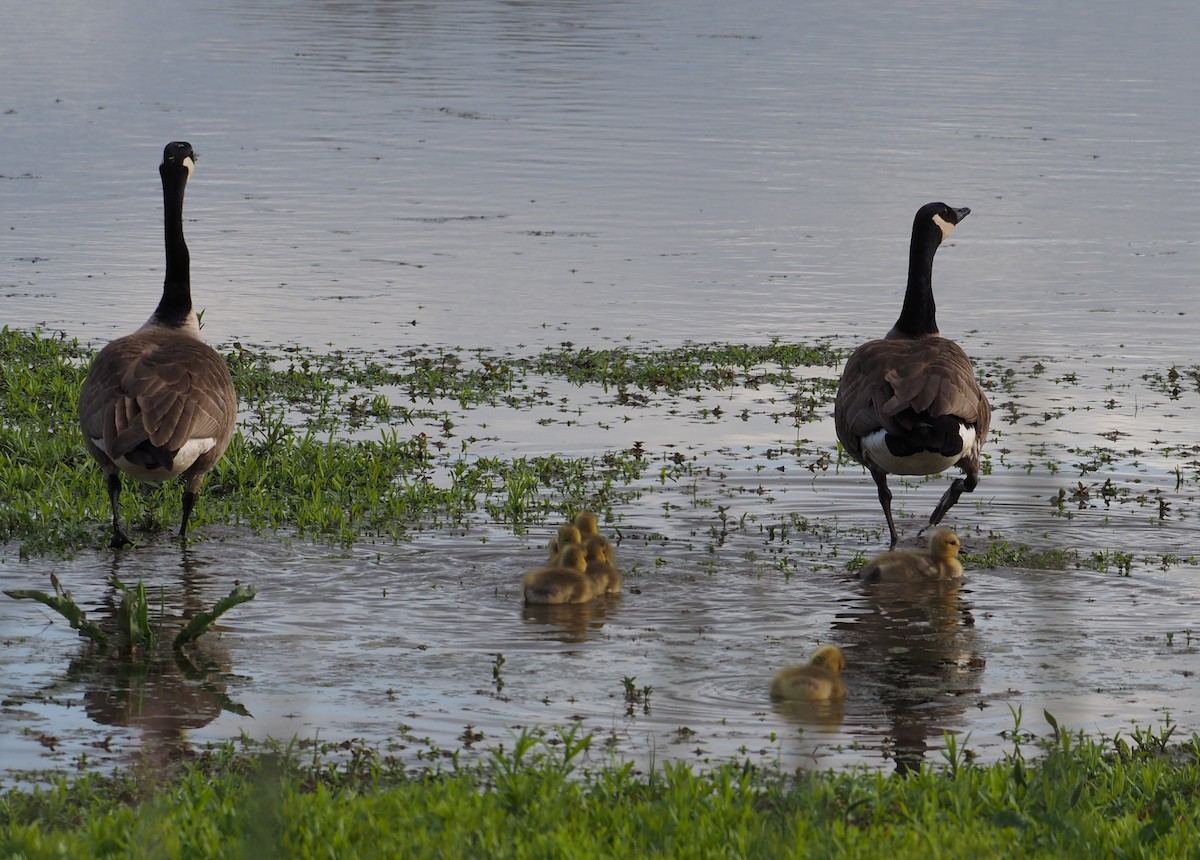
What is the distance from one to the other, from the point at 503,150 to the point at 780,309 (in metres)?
12.5

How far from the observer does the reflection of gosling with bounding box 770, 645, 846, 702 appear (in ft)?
24.9

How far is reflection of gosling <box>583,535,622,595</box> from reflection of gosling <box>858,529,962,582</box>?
146cm

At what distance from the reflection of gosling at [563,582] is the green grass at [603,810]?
82.8 inches

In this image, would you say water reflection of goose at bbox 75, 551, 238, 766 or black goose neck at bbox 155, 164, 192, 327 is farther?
black goose neck at bbox 155, 164, 192, 327

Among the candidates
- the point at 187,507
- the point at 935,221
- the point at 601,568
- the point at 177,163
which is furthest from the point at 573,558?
the point at 177,163

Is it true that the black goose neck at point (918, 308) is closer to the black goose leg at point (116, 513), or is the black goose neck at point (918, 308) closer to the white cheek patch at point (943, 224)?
the white cheek patch at point (943, 224)

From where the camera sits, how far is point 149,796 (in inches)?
243

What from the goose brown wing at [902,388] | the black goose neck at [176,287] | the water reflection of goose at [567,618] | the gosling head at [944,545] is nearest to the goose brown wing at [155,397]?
the black goose neck at [176,287]

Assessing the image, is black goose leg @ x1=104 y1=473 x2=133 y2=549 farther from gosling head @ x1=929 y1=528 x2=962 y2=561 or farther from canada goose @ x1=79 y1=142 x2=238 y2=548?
gosling head @ x1=929 y1=528 x2=962 y2=561

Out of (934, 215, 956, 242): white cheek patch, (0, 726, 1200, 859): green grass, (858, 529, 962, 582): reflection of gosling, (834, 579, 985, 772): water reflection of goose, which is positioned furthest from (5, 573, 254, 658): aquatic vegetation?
(934, 215, 956, 242): white cheek patch

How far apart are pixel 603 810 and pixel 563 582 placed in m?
3.12

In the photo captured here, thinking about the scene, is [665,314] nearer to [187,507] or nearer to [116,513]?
[187,507]

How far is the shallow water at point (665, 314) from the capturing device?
25.6 ft

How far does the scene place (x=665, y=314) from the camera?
58.0 feet
